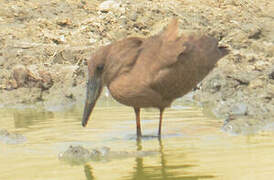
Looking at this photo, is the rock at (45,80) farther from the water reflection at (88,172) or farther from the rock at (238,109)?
the water reflection at (88,172)

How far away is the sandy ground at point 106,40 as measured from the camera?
32.0 feet

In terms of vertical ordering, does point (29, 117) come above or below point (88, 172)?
above

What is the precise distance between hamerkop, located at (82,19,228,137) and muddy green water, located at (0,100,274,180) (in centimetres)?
48

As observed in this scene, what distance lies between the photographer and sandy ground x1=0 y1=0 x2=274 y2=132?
384 inches

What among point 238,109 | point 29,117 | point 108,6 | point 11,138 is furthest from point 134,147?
point 108,6

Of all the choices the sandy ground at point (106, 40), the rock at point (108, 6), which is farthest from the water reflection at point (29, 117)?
the rock at point (108, 6)

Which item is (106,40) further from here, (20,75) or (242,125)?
(242,125)

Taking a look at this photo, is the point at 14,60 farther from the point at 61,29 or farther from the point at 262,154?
the point at 262,154

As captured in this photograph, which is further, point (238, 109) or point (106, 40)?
point (106, 40)

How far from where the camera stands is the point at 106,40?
12.0 metres

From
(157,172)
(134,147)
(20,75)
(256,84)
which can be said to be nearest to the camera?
(157,172)

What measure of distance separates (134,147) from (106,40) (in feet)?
17.2

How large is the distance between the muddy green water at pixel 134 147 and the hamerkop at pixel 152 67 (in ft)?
1.59

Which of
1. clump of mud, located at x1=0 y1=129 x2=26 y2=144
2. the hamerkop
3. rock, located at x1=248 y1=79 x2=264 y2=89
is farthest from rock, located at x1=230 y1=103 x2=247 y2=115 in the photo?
clump of mud, located at x1=0 y1=129 x2=26 y2=144
